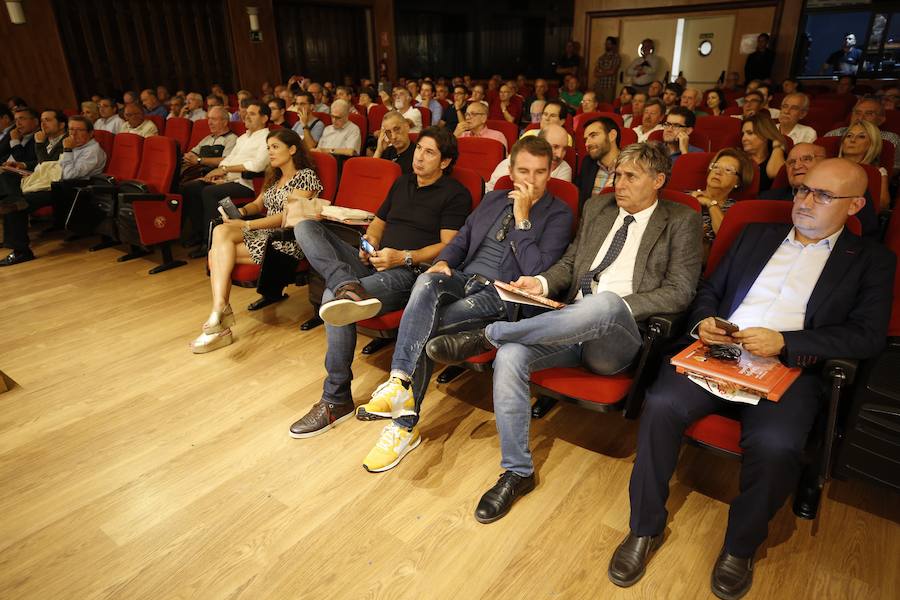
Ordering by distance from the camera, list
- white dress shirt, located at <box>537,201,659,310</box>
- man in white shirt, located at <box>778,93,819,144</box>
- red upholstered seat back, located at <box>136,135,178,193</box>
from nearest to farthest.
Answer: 1. white dress shirt, located at <box>537,201,659,310</box>
2. man in white shirt, located at <box>778,93,819,144</box>
3. red upholstered seat back, located at <box>136,135,178,193</box>

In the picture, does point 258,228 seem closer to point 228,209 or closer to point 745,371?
point 228,209

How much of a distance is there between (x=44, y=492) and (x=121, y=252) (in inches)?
120

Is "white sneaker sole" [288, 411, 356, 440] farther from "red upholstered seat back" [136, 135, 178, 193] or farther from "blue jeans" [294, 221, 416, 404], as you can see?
"red upholstered seat back" [136, 135, 178, 193]

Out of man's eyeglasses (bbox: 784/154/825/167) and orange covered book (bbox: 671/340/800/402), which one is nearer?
orange covered book (bbox: 671/340/800/402)

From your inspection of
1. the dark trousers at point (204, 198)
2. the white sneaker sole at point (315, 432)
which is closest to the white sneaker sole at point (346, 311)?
the white sneaker sole at point (315, 432)

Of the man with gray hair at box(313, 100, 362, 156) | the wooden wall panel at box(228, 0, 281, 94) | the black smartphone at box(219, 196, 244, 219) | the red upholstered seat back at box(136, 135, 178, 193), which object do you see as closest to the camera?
the black smartphone at box(219, 196, 244, 219)

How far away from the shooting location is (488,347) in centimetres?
192

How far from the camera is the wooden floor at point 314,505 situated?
1.54 metres

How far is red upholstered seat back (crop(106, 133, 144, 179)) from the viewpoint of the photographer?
14.5 feet

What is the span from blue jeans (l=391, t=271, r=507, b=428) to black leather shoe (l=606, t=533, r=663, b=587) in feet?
2.68

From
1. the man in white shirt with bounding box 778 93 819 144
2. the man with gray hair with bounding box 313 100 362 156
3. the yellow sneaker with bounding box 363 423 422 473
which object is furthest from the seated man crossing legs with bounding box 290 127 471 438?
the man in white shirt with bounding box 778 93 819 144

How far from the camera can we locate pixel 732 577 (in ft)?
4.80

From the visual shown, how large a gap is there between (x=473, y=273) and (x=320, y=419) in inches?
33.7

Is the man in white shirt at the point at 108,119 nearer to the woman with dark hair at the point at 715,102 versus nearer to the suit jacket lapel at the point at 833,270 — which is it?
the woman with dark hair at the point at 715,102
